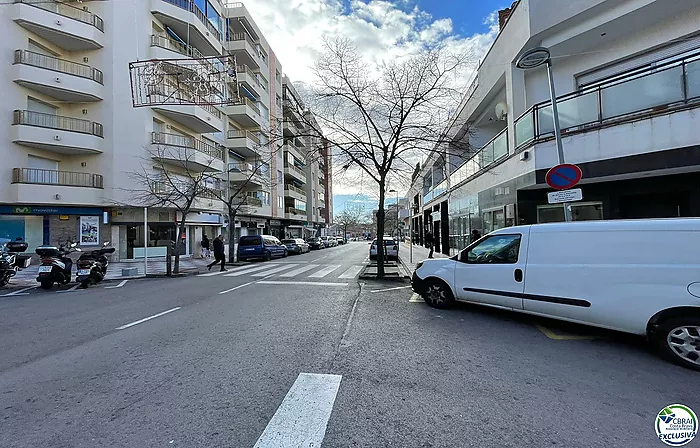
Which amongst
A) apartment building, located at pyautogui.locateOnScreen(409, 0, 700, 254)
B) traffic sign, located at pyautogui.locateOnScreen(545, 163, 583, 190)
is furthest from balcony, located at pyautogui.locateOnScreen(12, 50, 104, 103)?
traffic sign, located at pyautogui.locateOnScreen(545, 163, 583, 190)

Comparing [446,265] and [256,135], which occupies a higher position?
[256,135]

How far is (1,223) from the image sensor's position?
19.1m

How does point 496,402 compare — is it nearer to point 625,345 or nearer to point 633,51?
point 625,345

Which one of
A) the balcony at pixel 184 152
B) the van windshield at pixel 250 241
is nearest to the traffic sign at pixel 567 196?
the van windshield at pixel 250 241

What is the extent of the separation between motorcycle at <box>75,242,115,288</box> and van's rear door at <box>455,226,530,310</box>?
1184 centimetres

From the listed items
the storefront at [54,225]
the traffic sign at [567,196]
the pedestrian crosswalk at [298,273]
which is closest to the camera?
the traffic sign at [567,196]

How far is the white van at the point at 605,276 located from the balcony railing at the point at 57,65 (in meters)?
24.9

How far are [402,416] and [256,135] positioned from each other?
34630mm

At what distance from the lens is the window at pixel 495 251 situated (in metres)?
6.24

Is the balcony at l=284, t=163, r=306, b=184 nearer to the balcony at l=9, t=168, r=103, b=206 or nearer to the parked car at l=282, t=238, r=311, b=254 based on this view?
the parked car at l=282, t=238, r=311, b=254

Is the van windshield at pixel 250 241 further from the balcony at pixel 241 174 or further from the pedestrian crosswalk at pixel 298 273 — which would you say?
the balcony at pixel 241 174

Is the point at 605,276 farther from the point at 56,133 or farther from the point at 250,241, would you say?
the point at 56,133

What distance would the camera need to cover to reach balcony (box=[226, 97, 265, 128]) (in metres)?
31.1

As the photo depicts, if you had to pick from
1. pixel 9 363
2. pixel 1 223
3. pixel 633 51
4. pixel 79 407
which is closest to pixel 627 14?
pixel 633 51
